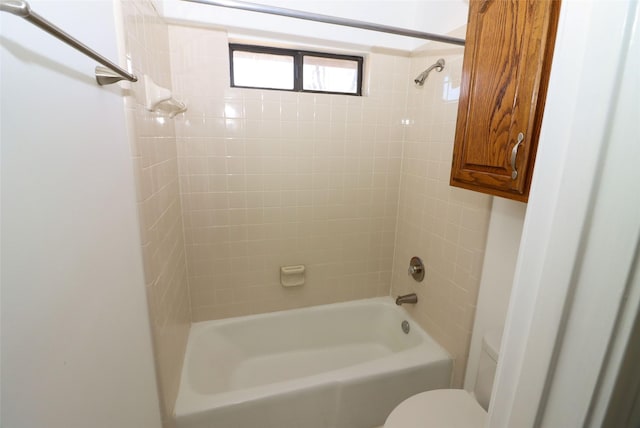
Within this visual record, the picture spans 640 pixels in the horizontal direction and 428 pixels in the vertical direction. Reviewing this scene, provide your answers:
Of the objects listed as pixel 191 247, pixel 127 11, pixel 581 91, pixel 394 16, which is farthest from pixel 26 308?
pixel 394 16

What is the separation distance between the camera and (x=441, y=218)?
1.59m

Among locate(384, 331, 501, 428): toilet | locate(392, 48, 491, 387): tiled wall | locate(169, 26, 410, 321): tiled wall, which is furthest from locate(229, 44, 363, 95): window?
locate(384, 331, 501, 428): toilet

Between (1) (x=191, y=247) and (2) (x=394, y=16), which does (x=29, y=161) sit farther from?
(2) (x=394, y=16)

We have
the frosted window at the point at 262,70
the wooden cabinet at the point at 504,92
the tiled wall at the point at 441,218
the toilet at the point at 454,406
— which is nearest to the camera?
the wooden cabinet at the point at 504,92

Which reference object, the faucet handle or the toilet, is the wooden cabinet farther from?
the faucet handle

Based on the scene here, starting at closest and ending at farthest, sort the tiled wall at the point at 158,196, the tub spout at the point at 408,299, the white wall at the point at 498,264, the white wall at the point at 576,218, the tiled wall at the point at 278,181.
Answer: the white wall at the point at 576,218
the tiled wall at the point at 158,196
the white wall at the point at 498,264
the tiled wall at the point at 278,181
the tub spout at the point at 408,299

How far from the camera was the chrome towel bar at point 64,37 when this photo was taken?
0.44 meters

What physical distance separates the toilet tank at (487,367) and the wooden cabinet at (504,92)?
2.15 feet

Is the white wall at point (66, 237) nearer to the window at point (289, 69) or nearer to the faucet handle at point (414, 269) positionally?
the window at point (289, 69)

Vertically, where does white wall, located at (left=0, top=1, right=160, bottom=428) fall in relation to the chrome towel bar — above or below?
below

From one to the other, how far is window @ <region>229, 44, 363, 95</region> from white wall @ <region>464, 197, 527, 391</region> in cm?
113

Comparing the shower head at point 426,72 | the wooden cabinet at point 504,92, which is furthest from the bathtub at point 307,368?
the shower head at point 426,72

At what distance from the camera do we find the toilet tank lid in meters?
1.15

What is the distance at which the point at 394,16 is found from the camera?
172cm
